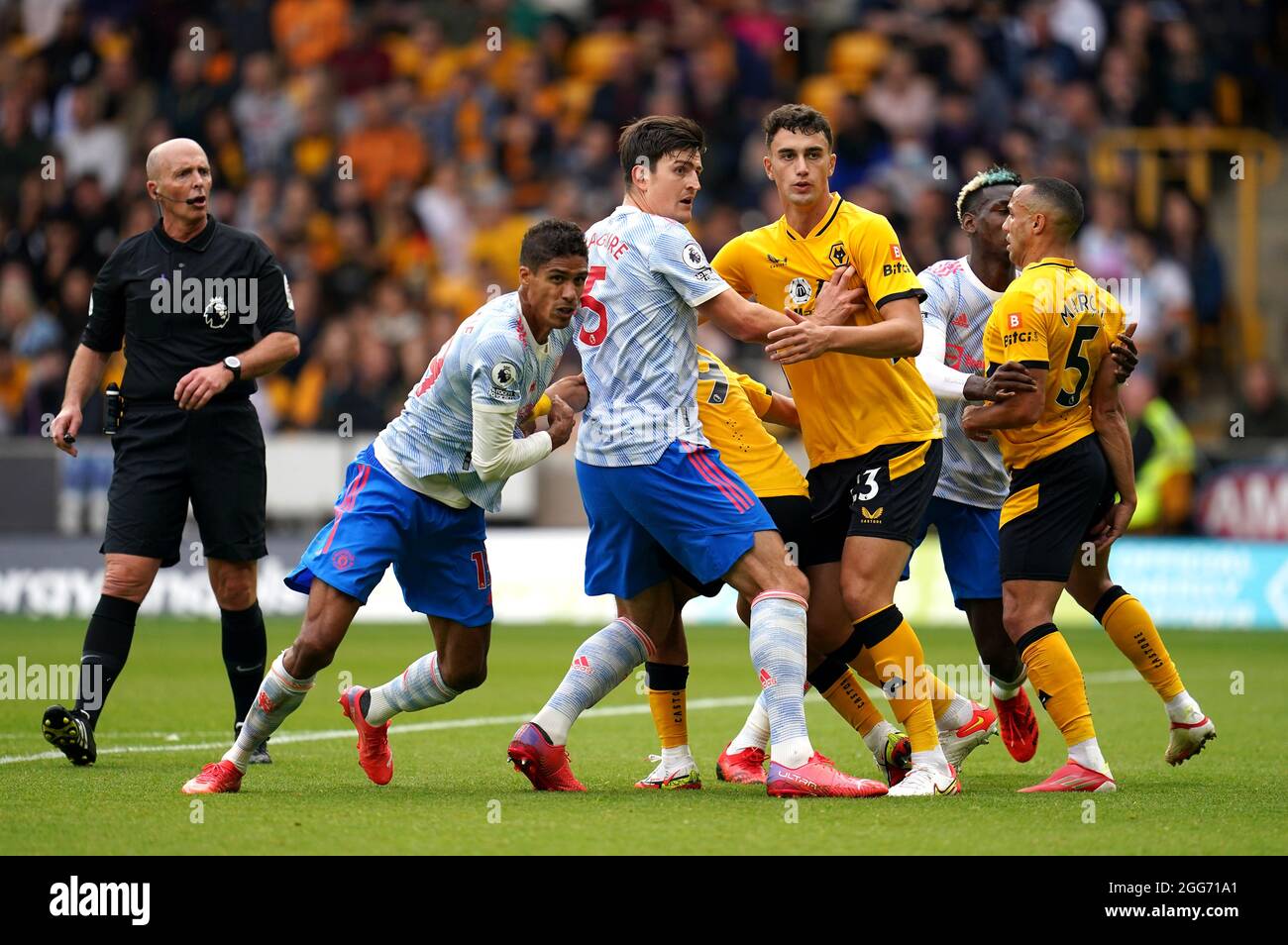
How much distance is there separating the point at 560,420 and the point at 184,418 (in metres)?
2.17

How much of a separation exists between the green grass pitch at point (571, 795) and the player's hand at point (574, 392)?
1455 millimetres

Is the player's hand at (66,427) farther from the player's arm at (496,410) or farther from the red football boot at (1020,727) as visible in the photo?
the red football boot at (1020,727)

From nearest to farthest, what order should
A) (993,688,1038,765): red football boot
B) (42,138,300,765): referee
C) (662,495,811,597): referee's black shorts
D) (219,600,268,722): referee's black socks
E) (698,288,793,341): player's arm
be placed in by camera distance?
1. (698,288,793,341): player's arm
2. (662,495,811,597): referee's black shorts
3. (993,688,1038,765): red football boot
4. (42,138,300,765): referee
5. (219,600,268,722): referee's black socks

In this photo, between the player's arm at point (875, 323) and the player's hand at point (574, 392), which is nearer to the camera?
the player's arm at point (875, 323)

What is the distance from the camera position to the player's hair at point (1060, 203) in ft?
23.1

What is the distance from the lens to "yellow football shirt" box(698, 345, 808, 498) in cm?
733

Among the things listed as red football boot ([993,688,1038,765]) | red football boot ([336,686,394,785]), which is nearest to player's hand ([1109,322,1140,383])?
red football boot ([993,688,1038,765])

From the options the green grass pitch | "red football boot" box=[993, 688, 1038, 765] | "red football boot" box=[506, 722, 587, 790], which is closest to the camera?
the green grass pitch

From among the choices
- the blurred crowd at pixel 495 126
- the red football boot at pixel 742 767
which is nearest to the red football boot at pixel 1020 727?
the red football boot at pixel 742 767

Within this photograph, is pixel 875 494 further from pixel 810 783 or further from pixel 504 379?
pixel 504 379

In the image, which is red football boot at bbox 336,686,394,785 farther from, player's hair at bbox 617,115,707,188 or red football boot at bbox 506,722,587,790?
player's hair at bbox 617,115,707,188

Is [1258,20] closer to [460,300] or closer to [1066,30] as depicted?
[1066,30]

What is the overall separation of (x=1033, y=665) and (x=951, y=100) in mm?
12767

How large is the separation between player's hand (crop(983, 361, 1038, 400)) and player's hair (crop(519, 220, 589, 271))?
1.65 meters
